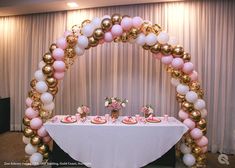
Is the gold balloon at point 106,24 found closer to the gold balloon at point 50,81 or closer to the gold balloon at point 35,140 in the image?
the gold balloon at point 50,81

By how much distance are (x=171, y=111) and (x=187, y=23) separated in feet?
5.46

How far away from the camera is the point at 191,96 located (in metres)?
2.84

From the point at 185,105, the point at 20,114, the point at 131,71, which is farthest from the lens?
the point at 20,114

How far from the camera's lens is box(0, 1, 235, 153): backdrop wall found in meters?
3.54

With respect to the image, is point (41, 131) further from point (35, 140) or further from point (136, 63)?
point (136, 63)

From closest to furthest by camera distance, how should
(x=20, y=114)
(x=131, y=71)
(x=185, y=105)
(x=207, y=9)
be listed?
(x=185, y=105) → (x=207, y=9) → (x=131, y=71) → (x=20, y=114)

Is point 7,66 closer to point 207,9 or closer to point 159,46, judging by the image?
point 159,46

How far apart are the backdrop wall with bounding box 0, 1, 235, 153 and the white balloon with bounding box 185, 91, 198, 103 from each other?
846mm

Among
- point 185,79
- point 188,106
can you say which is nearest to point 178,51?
point 185,79

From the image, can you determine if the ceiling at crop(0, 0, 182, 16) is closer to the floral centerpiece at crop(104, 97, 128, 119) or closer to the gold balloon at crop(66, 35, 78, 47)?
the gold balloon at crop(66, 35, 78, 47)

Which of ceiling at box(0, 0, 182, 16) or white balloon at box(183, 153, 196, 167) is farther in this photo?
ceiling at box(0, 0, 182, 16)

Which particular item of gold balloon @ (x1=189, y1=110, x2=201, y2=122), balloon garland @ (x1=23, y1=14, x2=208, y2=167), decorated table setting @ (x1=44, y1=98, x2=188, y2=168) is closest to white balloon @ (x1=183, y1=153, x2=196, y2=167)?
balloon garland @ (x1=23, y1=14, x2=208, y2=167)

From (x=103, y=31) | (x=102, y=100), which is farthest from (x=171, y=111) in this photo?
(x=103, y=31)

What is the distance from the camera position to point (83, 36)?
2.97 m
